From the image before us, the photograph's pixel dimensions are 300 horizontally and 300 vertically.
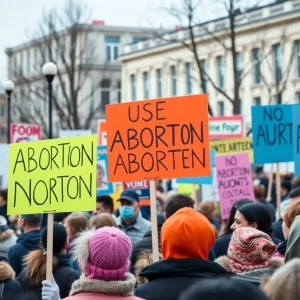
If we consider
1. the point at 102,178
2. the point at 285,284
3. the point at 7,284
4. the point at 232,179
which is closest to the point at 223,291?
the point at 285,284

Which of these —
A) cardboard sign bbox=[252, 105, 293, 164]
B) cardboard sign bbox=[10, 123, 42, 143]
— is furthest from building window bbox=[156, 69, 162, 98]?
cardboard sign bbox=[252, 105, 293, 164]

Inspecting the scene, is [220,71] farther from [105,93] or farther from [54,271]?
[54,271]

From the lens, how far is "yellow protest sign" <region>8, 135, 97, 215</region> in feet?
22.7

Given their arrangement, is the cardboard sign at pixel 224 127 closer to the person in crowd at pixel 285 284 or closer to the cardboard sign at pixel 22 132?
the cardboard sign at pixel 22 132

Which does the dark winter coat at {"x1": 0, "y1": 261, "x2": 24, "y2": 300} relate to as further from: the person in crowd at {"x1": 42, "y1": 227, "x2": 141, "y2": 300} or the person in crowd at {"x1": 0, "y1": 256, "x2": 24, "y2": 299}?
the person in crowd at {"x1": 42, "y1": 227, "x2": 141, "y2": 300}

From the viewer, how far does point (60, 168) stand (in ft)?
23.3

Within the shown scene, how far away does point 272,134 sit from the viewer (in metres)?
11.6

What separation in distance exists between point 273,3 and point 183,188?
39.5 metres

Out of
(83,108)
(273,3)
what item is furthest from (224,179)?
(83,108)

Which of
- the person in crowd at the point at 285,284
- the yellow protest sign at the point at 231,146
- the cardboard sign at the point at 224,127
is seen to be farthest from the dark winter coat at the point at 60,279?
the cardboard sign at the point at 224,127

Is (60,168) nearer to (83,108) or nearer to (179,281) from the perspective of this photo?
(179,281)

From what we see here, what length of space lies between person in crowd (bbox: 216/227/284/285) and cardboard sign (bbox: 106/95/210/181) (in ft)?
5.05

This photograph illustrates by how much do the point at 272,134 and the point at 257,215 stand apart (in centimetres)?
464

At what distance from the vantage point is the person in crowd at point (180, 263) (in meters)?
4.92
